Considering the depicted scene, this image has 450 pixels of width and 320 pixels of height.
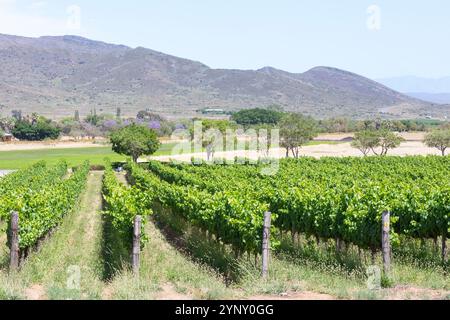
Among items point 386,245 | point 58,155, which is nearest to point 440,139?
point 58,155

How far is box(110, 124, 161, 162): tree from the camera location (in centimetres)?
7681

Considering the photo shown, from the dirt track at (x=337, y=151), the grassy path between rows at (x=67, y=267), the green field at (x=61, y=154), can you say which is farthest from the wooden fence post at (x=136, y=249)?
the dirt track at (x=337, y=151)

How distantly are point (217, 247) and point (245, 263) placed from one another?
3623mm

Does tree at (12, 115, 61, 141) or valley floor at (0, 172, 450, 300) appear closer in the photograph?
valley floor at (0, 172, 450, 300)

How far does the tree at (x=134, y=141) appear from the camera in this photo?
76812 mm

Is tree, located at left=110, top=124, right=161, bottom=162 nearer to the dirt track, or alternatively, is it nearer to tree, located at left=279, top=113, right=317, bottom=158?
the dirt track

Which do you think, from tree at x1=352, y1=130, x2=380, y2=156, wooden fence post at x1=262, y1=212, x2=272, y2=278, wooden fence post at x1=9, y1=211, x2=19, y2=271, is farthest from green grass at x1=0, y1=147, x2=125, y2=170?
wooden fence post at x1=262, y1=212, x2=272, y2=278

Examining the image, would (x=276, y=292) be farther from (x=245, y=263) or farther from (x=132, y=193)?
(x=132, y=193)

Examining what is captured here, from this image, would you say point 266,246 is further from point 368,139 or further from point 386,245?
point 368,139

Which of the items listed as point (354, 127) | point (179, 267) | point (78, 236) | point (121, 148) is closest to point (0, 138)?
point (121, 148)

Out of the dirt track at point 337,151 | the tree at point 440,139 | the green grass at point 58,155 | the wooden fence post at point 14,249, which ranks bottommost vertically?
the green grass at point 58,155

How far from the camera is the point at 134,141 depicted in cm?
7669

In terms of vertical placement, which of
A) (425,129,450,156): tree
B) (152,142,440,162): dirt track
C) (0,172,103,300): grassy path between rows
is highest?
(425,129,450,156): tree

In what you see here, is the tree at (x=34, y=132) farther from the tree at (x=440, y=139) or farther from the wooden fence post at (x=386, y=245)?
the wooden fence post at (x=386, y=245)
